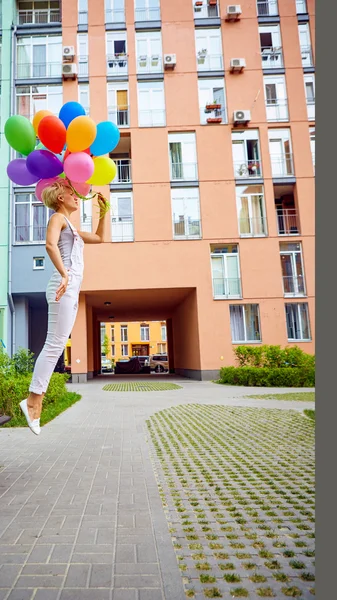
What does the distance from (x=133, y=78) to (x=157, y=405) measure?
17.0 metres

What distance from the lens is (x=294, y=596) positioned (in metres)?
1.84

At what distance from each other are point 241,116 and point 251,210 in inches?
175

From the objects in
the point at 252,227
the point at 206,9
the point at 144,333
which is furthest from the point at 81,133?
the point at 144,333

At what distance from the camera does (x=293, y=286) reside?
19203 mm

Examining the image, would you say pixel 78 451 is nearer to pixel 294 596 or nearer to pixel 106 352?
pixel 294 596

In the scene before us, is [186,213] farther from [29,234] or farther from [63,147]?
A: [63,147]

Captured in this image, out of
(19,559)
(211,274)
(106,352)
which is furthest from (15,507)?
(106,352)

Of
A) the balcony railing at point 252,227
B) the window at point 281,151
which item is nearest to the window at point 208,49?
the window at point 281,151

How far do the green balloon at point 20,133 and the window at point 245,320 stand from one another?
1598 cm

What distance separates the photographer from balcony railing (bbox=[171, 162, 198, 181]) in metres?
19.6

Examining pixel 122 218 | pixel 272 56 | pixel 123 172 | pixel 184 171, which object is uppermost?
pixel 272 56

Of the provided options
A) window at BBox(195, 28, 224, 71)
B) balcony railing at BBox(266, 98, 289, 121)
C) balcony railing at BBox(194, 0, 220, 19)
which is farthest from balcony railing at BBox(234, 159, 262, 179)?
balcony railing at BBox(194, 0, 220, 19)

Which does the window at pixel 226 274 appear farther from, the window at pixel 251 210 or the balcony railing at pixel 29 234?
the balcony railing at pixel 29 234

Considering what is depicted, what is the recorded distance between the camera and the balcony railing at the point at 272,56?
20516 mm
